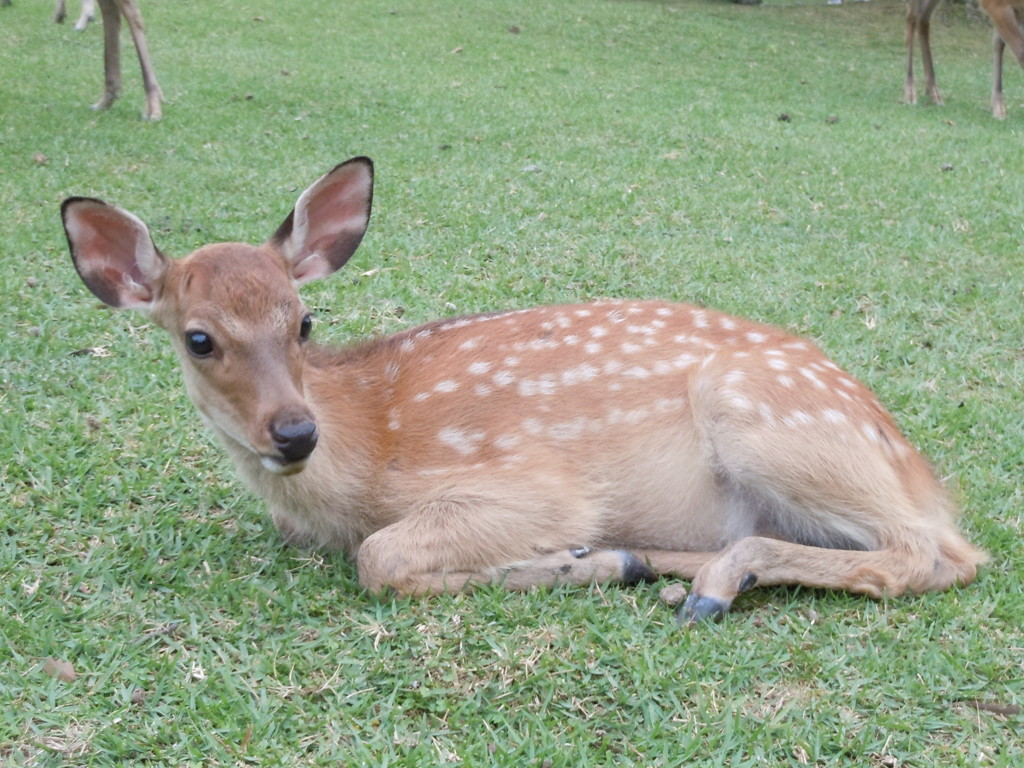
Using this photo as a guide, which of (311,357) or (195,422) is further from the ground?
(311,357)

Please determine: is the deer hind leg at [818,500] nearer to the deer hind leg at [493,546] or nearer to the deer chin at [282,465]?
the deer hind leg at [493,546]

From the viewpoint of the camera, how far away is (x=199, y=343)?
297cm

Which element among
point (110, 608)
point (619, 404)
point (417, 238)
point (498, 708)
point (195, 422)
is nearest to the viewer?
point (498, 708)

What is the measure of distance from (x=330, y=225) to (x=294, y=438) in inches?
38.1

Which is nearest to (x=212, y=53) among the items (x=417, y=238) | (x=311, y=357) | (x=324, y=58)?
(x=324, y=58)

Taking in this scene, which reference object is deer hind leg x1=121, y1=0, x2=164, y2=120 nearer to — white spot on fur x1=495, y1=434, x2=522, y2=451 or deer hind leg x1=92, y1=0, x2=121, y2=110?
deer hind leg x1=92, y1=0, x2=121, y2=110

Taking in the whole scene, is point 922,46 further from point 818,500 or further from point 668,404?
point 818,500

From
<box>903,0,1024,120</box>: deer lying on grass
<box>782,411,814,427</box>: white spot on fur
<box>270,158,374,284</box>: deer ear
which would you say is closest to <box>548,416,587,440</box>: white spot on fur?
<box>782,411,814,427</box>: white spot on fur

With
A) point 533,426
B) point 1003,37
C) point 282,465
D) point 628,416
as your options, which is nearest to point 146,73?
point 533,426

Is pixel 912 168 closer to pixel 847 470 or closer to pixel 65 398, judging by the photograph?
pixel 847 470

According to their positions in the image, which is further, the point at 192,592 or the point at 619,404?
the point at 619,404

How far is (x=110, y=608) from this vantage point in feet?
9.84

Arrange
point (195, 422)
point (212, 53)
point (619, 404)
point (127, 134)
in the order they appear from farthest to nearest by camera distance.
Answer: point (212, 53)
point (127, 134)
point (195, 422)
point (619, 404)

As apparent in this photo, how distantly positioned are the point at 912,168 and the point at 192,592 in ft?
→ 23.5
